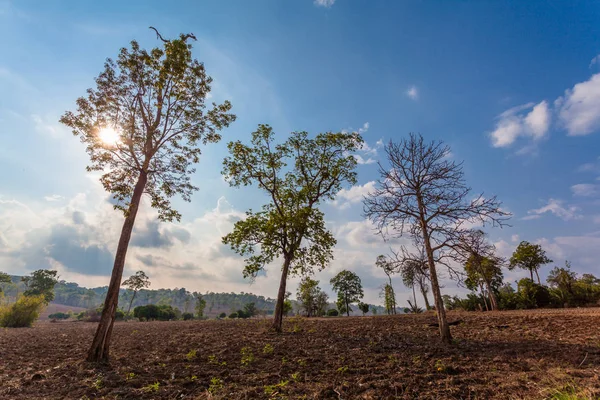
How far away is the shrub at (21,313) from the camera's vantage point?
28.1 m

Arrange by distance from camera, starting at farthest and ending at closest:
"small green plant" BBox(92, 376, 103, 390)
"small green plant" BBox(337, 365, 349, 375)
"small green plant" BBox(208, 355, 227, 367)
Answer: "small green plant" BBox(208, 355, 227, 367), "small green plant" BBox(337, 365, 349, 375), "small green plant" BBox(92, 376, 103, 390)

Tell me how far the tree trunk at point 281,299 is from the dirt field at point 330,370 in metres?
4.78

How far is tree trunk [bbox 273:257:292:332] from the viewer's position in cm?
1702

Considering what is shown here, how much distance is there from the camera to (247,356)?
9.70 m

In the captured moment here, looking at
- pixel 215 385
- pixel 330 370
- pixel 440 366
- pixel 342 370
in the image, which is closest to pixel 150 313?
pixel 215 385

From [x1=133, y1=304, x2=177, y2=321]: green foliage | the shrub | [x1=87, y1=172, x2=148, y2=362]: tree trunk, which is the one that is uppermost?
[x1=87, y1=172, x2=148, y2=362]: tree trunk

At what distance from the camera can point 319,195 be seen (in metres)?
20.5

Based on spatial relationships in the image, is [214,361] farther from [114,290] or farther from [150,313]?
[150,313]

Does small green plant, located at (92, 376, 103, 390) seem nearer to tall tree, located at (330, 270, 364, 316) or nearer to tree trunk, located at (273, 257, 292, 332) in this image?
tree trunk, located at (273, 257, 292, 332)

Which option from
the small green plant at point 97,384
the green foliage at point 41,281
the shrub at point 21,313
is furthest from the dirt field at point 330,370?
the green foliage at point 41,281

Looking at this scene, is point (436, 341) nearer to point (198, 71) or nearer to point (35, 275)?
point (198, 71)

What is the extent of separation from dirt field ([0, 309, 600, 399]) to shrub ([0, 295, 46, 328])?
24.4 meters

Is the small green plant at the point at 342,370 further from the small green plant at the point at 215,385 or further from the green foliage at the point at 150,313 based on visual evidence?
the green foliage at the point at 150,313

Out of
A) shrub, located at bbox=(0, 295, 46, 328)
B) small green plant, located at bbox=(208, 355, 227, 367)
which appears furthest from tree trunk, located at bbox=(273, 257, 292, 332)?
shrub, located at bbox=(0, 295, 46, 328)
